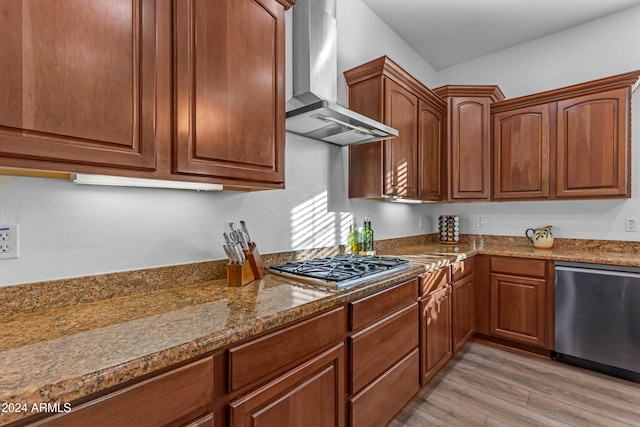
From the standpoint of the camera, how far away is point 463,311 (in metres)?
2.63

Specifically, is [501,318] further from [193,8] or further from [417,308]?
[193,8]

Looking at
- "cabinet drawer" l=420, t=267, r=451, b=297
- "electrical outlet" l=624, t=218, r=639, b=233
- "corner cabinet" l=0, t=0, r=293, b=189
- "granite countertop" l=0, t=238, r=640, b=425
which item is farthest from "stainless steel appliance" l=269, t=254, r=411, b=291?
"electrical outlet" l=624, t=218, r=639, b=233

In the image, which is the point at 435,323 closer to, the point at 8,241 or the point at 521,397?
the point at 521,397

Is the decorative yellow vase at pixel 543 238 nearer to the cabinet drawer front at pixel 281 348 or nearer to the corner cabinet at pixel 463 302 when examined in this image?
the corner cabinet at pixel 463 302

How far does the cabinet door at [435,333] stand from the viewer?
2.02 meters

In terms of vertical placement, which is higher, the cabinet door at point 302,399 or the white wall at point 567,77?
the white wall at point 567,77

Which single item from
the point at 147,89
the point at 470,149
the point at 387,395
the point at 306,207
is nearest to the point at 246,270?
the point at 306,207

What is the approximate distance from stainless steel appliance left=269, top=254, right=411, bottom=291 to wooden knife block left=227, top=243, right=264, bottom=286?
15 centimetres

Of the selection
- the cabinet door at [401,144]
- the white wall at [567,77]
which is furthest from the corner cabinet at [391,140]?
the white wall at [567,77]

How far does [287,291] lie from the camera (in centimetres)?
136

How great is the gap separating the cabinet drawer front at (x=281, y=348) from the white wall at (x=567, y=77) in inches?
110

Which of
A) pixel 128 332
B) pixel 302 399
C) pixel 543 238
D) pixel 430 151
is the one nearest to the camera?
pixel 128 332

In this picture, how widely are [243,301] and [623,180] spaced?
Answer: 3.10 meters

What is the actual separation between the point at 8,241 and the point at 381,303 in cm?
153
